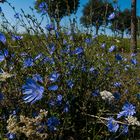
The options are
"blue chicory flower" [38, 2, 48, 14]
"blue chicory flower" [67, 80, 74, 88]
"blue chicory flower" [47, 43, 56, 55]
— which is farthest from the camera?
"blue chicory flower" [38, 2, 48, 14]

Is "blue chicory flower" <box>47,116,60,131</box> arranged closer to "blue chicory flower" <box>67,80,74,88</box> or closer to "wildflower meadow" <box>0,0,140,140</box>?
"wildflower meadow" <box>0,0,140,140</box>

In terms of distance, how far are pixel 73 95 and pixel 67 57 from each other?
45cm

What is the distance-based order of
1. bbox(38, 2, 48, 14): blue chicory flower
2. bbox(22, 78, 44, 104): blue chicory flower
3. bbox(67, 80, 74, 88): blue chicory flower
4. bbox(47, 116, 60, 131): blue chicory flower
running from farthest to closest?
1. bbox(38, 2, 48, 14): blue chicory flower
2. bbox(67, 80, 74, 88): blue chicory flower
3. bbox(47, 116, 60, 131): blue chicory flower
4. bbox(22, 78, 44, 104): blue chicory flower

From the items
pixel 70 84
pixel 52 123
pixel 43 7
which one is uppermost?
pixel 43 7

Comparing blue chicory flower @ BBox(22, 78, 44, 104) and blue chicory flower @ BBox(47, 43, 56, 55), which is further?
blue chicory flower @ BBox(47, 43, 56, 55)

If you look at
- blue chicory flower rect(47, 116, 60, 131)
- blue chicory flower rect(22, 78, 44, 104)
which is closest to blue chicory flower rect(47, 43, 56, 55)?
blue chicory flower rect(47, 116, 60, 131)

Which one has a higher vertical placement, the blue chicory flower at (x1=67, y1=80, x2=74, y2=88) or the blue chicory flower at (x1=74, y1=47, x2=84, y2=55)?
the blue chicory flower at (x1=74, y1=47, x2=84, y2=55)

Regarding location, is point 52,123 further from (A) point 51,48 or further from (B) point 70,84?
(A) point 51,48

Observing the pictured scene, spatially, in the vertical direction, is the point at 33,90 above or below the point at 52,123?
above

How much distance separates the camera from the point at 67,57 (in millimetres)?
2971

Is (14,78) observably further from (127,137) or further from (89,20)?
(89,20)

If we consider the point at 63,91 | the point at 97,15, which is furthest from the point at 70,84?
the point at 97,15

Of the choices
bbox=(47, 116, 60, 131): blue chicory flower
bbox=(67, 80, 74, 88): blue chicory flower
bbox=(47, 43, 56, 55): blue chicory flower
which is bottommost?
bbox=(47, 116, 60, 131): blue chicory flower

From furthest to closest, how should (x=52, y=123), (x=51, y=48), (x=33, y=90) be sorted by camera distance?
(x=51, y=48) < (x=52, y=123) < (x=33, y=90)
